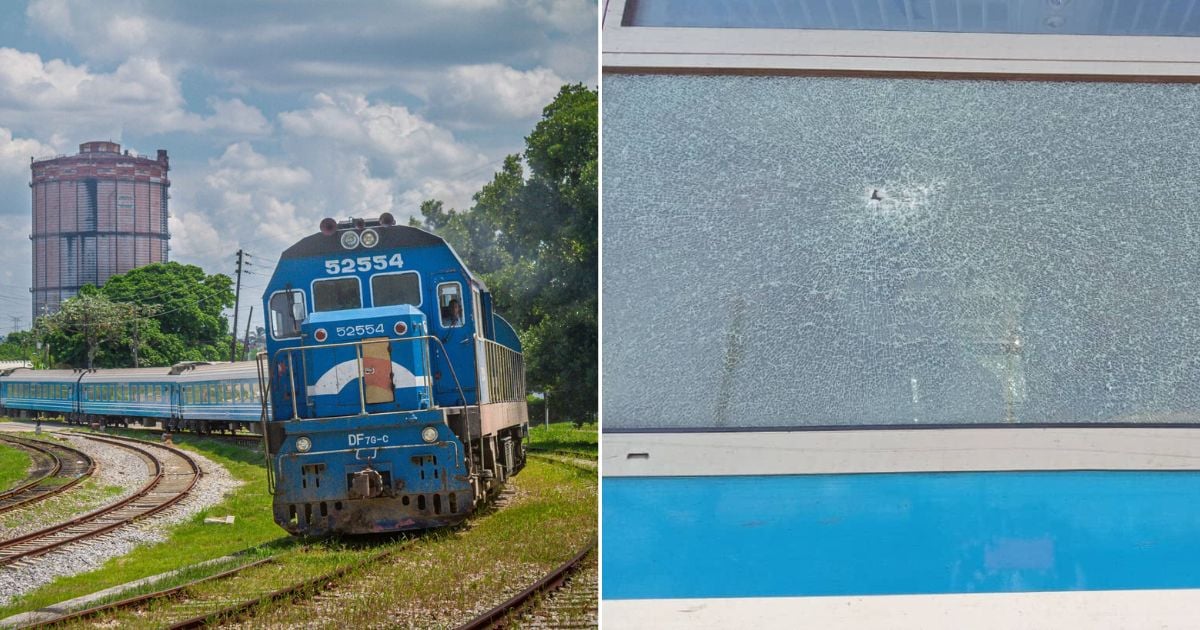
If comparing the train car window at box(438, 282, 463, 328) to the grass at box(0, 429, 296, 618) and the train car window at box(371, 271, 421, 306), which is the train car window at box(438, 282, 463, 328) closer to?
the train car window at box(371, 271, 421, 306)

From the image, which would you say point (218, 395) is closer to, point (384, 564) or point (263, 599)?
point (384, 564)

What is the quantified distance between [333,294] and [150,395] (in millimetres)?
12872

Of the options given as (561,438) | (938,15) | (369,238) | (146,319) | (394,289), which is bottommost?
(561,438)

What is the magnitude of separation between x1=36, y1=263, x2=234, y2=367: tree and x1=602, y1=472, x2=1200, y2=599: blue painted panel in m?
5.44

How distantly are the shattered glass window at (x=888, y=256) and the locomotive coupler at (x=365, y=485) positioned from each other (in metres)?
6.33

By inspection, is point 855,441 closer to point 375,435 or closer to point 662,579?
point 662,579

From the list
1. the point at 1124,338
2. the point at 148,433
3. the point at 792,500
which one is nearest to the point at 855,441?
the point at 792,500

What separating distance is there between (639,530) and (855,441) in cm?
55

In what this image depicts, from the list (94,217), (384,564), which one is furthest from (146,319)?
(384,564)

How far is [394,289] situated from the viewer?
872cm

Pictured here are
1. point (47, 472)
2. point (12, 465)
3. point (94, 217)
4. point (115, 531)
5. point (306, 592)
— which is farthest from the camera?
point (12, 465)

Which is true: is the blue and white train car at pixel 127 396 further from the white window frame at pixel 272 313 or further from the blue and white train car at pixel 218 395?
the white window frame at pixel 272 313

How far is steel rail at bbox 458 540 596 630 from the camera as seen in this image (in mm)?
5129

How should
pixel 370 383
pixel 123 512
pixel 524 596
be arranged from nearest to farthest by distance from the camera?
pixel 524 596, pixel 370 383, pixel 123 512
